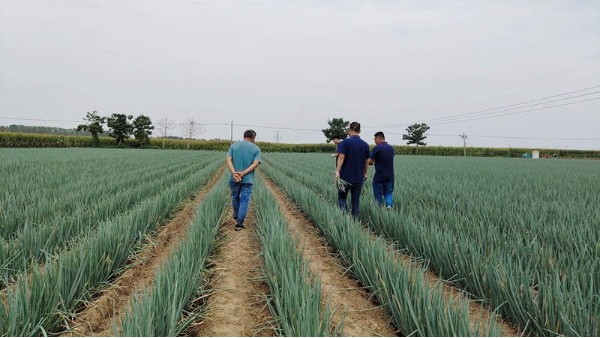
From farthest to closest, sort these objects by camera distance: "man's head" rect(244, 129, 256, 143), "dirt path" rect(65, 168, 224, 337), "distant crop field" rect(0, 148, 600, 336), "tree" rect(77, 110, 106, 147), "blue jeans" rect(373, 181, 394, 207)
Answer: "tree" rect(77, 110, 106, 147) < "blue jeans" rect(373, 181, 394, 207) < "man's head" rect(244, 129, 256, 143) < "dirt path" rect(65, 168, 224, 337) < "distant crop field" rect(0, 148, 600, 336)

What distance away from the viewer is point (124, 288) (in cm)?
286

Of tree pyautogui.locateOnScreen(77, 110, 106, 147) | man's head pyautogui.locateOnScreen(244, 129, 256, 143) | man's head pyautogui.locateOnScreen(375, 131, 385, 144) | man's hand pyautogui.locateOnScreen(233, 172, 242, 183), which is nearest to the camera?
man's hand pyautogui.locateOnScreen(233, 172, 242, 183)

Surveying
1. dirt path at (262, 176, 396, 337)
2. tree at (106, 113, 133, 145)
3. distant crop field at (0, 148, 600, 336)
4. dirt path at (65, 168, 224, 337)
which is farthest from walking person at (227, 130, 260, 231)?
tree at (106, 113, 133, 145)

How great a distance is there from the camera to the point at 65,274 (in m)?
2.38

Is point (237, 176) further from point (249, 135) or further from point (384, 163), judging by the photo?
point (384, 163)

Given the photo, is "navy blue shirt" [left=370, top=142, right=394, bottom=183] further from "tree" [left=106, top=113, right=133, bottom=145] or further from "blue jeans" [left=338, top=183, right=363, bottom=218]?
"tree" [left=106, top=113, right=133, bottom=145]

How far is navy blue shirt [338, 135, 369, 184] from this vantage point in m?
5.21

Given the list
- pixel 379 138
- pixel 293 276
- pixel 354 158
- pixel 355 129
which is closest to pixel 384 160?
pixel 379 138

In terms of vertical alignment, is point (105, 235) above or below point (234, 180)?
below

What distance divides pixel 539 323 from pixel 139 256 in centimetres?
379

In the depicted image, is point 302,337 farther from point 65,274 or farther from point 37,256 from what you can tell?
point 37,256

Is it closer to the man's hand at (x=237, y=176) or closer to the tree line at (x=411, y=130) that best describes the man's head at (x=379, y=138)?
the man's hand at (x=237, y=176)

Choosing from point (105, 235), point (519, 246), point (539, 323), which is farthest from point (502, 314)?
point (105, 235)

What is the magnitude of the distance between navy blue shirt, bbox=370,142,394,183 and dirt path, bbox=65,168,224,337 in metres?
3.67
